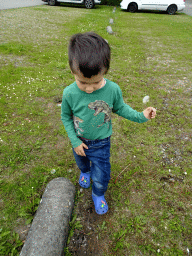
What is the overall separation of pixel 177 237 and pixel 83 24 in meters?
12.0

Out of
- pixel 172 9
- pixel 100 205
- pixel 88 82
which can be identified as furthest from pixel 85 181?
pixel 172 9

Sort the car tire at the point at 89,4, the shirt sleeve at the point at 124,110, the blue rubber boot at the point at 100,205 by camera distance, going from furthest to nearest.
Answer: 1. the car tire at the point at 89,4
2. the blue rubber boot at the point at 100,205
3. the shirt sleeve at the point at 124,110

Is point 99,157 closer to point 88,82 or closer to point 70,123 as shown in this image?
point 70,123

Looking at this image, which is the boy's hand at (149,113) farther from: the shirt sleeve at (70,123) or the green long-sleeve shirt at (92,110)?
the shirt sleeve at (70,123)

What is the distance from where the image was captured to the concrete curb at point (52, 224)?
6.33 ft

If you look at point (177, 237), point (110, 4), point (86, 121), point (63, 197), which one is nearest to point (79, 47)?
point (86, 121)

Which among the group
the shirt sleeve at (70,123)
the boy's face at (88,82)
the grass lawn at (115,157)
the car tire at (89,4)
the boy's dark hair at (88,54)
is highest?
the car tire at (89,4)

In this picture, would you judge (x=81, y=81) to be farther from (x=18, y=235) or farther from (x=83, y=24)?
(x=83, y=24)

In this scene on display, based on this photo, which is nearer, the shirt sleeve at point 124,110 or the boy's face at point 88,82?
the boy's face at point 88,82

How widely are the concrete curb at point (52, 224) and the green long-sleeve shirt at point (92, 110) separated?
91cm

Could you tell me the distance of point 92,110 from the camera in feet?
6.15

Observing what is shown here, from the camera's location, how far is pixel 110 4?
20344mm

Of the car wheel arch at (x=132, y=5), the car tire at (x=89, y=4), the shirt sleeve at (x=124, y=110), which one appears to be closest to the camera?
the shirt sleeve at (x=124, y=110)

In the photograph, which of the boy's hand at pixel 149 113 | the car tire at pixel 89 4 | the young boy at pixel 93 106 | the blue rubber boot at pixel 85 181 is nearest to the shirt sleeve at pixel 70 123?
the young boy at pixel 93 106
